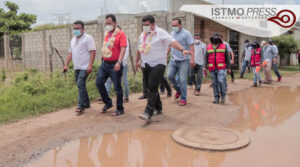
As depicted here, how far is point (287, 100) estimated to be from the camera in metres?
6.38

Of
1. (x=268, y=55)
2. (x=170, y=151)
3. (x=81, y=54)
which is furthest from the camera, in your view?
(x=268, y=55)

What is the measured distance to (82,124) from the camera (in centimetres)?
434

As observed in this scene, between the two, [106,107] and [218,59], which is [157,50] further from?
[218,59]

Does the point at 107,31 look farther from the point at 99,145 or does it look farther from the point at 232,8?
the point at 232,8

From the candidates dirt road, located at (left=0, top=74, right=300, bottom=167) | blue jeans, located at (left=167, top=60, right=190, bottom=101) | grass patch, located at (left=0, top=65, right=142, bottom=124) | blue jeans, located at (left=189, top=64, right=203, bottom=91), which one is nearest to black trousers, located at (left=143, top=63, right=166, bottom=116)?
→ dirt road, located at (left=0, top=74, right=300, bottom=167)

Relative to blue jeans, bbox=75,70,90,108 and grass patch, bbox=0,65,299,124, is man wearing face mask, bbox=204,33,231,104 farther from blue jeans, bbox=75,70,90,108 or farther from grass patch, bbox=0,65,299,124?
blue jeans, bbox=75,70,90,108

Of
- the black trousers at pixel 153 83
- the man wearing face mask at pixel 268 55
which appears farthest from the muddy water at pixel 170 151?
the man wearing face mask at pixel 268 55

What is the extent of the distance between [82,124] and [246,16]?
15.3 m

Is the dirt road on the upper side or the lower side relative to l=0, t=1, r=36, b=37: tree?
lower

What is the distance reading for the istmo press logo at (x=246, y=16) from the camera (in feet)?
47.4

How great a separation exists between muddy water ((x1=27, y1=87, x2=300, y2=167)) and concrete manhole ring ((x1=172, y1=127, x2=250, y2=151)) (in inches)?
3.5

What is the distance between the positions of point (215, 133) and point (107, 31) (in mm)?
2611

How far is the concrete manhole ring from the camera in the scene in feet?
10.5

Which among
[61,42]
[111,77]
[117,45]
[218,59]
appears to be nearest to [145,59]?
[117,45]
